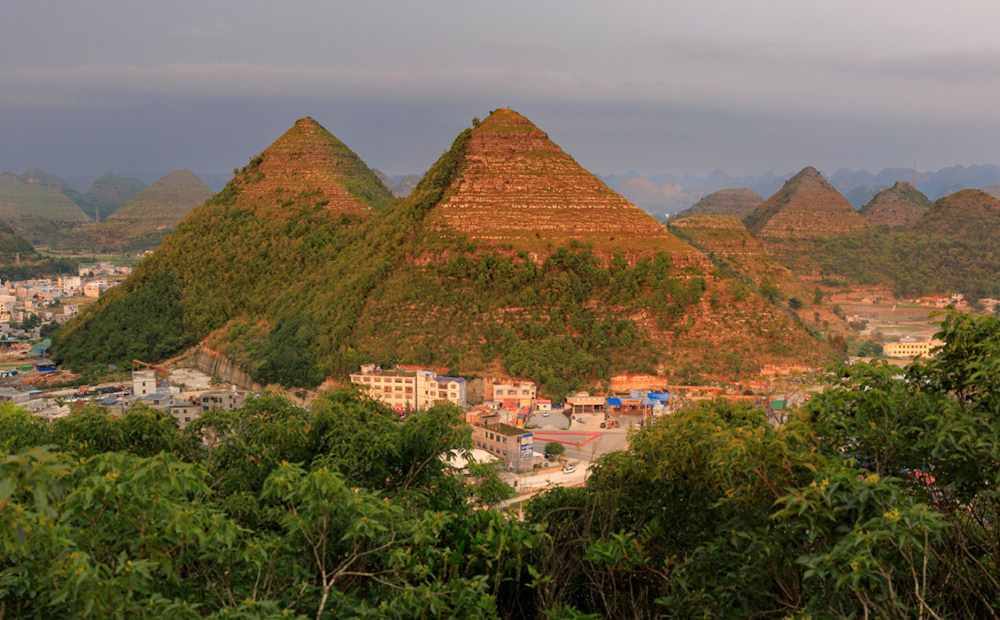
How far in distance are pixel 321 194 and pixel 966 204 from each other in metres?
82.0

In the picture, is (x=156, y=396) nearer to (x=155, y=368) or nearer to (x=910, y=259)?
(x=155, y=368)

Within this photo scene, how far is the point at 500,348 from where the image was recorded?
36562 mm

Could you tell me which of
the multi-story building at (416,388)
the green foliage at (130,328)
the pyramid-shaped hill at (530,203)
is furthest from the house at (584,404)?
the green foliage at (130,328)

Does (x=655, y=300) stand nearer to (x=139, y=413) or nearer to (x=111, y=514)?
(x=139, y=413)

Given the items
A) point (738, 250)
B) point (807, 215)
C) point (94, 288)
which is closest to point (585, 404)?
point (738, 250)

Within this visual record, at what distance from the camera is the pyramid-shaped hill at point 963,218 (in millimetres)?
90062

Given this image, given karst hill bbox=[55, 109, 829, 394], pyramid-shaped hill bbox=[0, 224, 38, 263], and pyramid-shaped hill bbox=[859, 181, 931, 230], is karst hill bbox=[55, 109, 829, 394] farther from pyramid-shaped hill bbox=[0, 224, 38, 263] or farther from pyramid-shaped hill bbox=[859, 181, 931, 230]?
pyramid-shaped hill bbox=[859, 181, 931, 230]

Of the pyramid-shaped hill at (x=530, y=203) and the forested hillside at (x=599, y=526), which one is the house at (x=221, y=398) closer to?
the pyramid-shaped hill at (x=530, y=203)

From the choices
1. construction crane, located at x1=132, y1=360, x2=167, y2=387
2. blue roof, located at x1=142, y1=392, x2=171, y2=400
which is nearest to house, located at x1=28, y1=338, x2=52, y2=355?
construction crane, located at x1=132, y1=360, x2=167, y2=387

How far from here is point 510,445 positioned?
27.4 metres

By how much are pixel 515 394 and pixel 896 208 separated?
328 feet

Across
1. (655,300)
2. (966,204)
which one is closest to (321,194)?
(655,300)

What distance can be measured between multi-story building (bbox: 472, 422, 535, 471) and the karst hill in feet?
22.6

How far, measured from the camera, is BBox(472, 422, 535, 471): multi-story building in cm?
2720
